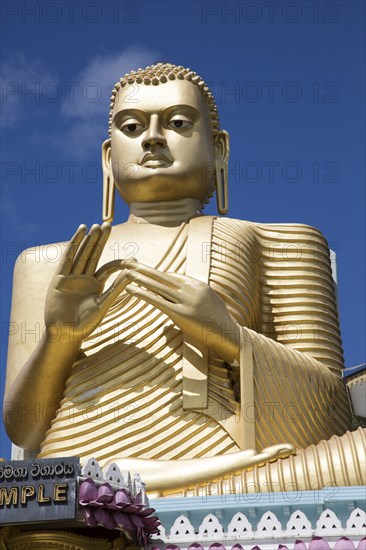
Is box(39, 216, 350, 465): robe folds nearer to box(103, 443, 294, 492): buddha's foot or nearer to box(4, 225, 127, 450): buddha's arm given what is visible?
box(4, 225, 127, 450): buddha's arm

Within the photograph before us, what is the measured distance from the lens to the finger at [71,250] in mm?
7422

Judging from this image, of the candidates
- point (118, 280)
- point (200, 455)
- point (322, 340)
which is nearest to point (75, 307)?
point (118, 280)

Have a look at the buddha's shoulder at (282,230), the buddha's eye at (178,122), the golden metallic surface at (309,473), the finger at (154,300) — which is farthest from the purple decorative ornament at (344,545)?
the buddha's eye at (178,122)

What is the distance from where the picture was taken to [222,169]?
910cm

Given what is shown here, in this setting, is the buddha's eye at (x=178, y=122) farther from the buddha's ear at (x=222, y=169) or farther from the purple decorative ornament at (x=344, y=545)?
the purple decorative ornament at (x=344, y=545)

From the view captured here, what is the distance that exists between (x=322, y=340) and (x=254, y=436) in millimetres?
1303

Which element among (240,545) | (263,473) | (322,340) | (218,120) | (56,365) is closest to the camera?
(240,545)

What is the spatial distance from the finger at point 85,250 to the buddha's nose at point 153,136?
1356mm

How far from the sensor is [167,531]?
20.2 ft

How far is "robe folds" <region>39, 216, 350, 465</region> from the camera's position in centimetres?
759

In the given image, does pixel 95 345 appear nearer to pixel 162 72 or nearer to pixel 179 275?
pixel 179 275

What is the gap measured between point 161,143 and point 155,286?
1.40m

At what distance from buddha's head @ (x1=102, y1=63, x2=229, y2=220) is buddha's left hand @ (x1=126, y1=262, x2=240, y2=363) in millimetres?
1218

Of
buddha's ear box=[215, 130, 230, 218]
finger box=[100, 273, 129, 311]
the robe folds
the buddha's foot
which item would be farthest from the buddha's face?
the buddha's foot
